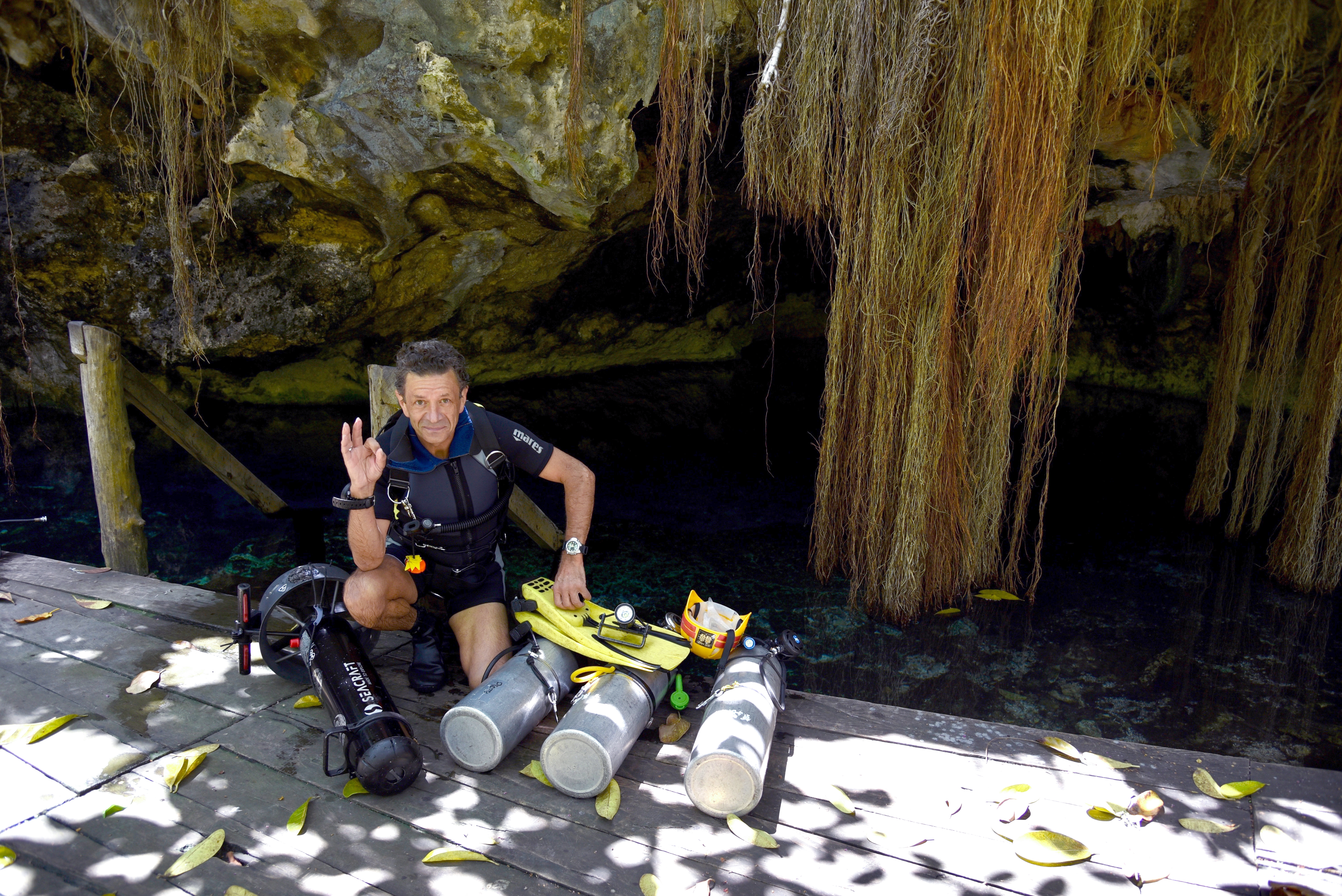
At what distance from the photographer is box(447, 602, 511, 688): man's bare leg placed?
3137 mm

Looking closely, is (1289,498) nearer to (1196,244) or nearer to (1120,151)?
(1120,151)

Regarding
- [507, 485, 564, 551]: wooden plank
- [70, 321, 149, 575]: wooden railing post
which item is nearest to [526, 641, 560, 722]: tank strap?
[507, 485, 564, 551]: wooden plank

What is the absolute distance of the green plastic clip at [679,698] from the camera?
2.88 metres

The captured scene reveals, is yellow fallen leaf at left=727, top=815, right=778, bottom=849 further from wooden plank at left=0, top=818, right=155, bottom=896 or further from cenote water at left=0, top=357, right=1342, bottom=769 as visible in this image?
cenote water at left=0, top=357, right=1342, bottom=769

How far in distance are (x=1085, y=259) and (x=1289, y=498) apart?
216 inches

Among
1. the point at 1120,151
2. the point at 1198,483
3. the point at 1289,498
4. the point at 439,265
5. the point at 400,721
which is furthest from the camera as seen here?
the point at 439,265

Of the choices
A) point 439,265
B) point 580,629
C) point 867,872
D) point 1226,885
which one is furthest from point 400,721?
point 439,265

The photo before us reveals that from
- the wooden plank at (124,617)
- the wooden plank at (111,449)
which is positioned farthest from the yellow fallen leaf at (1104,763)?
the wooden plank at (111,449)

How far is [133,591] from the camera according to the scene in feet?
12.5

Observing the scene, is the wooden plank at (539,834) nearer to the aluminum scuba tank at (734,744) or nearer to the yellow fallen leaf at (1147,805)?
the aluminum scuba tank at (734,744)

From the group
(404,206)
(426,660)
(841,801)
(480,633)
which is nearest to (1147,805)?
(841,801)

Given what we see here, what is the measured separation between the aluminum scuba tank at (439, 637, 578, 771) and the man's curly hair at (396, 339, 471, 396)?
3.76ft

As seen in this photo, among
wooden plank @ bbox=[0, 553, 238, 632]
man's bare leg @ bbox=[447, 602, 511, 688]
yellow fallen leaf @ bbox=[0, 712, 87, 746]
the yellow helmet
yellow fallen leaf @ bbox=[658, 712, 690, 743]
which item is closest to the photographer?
yellow fallen leaf @ bbox=[0, 712, 87, 746]

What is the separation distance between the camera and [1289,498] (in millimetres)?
4793
